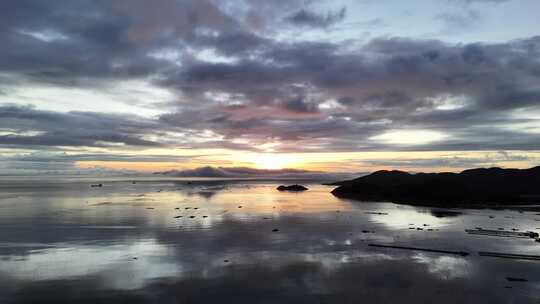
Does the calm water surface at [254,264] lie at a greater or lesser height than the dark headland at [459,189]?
lesser

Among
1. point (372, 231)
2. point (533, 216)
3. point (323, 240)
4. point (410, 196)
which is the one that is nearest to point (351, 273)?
point (323, 240)

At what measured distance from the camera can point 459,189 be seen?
359 feet

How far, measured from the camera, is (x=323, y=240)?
138 ft

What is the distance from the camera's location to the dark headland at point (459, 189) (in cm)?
10469

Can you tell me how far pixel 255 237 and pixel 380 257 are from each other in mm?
15889

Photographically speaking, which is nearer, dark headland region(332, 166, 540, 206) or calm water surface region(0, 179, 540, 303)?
calm water surface region(0, 179, 540, 303)

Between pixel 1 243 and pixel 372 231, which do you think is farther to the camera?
pixel 372 231

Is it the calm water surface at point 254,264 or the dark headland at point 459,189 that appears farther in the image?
the dark headland at point 459,189

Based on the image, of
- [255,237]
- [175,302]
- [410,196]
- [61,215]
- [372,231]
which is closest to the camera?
[175,302]

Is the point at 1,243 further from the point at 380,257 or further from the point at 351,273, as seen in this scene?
the point at 380,257

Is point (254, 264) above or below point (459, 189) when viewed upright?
below

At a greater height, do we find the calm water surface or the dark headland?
the dark headland

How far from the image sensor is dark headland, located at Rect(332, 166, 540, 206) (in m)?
105

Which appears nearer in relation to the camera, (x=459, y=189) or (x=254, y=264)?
(x=254, y=264)
